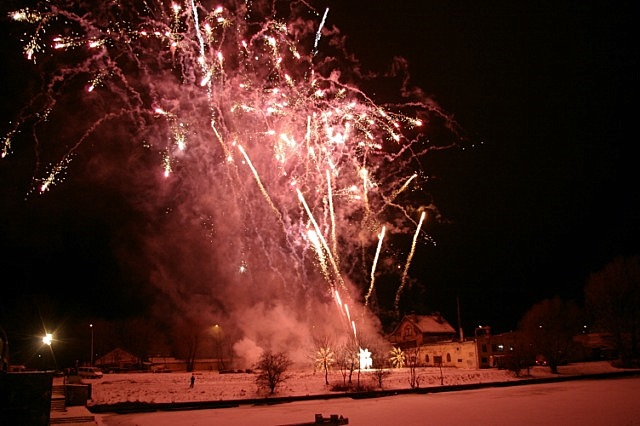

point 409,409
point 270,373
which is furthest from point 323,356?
point 409,409

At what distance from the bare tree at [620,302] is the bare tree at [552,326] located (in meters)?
4.19

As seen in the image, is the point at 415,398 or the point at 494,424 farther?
the point at 415,398

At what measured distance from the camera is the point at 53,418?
17.4 m

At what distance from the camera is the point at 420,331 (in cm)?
6806

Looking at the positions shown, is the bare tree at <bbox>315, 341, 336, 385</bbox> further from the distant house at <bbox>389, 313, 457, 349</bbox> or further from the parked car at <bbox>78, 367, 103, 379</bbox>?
the distant house at <bbox>389, 313, 457, 349</bbox>

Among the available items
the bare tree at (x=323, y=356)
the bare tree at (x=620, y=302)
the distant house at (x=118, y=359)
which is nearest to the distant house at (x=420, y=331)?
the bare tree at (x=620, y=302)

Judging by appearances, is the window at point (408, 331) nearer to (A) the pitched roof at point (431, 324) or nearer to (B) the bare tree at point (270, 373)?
(A) the pitched roof at point (431, 324)

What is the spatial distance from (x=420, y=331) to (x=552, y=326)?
1846cm

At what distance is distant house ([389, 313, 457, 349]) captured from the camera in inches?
2677

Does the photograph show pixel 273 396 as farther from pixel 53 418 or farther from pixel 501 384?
pixel 501 384

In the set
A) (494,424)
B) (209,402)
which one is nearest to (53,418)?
(209,402)

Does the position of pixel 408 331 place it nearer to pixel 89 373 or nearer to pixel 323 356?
pixel 323 356

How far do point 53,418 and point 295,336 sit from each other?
41.4 meters

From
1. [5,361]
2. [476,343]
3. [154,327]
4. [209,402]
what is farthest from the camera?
[154,327]
